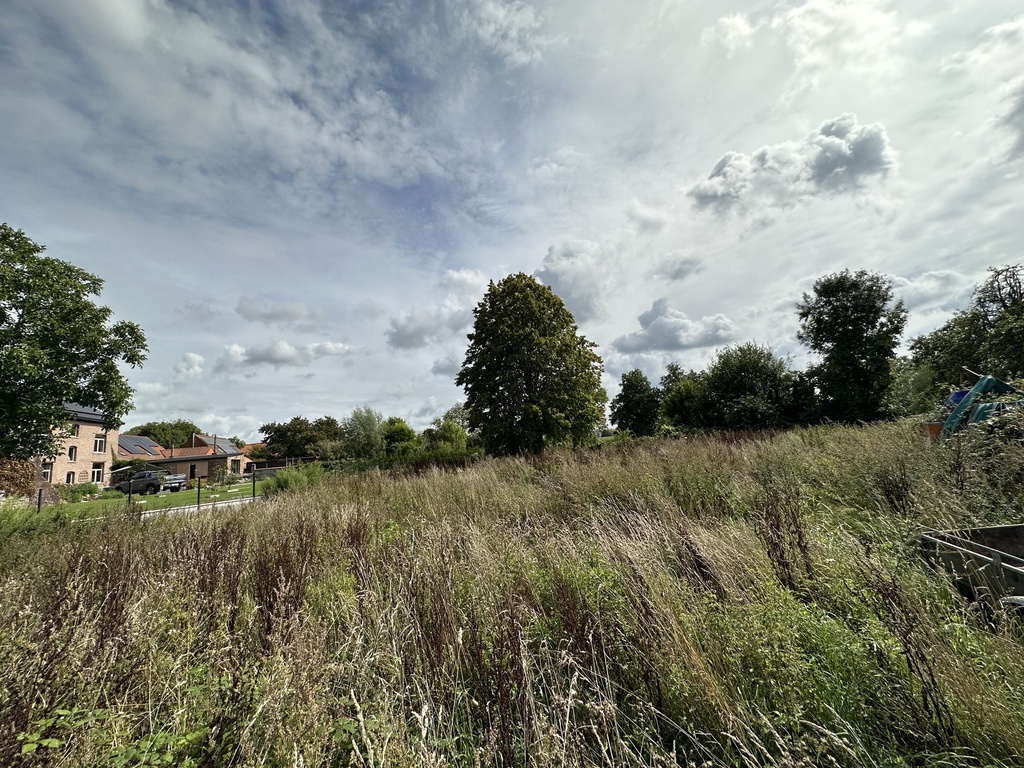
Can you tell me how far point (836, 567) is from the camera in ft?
9.18

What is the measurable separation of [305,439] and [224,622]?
70.7 meters

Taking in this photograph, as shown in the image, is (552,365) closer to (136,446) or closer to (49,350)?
(49,350)

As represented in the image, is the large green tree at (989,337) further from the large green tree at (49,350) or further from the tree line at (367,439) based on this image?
the large green tree at (49,350)

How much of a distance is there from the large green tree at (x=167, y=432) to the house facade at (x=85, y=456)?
45865 millimetres

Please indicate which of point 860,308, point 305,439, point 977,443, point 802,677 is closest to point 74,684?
point 802,677

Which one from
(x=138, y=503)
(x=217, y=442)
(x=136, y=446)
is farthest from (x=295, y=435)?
(x=138, y=503)

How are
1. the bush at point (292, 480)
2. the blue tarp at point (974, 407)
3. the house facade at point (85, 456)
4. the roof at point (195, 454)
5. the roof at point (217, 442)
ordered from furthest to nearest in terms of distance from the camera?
1. the roof at point (217, 442)
2. the roof at point (195, 454)
3. the house facade at point (85, 456)
4. the bush at point (292, 480)
5. the blue tarp at point (974, 407)

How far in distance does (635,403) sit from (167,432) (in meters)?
88.5

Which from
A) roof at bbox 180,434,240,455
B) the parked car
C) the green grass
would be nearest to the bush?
the green grass

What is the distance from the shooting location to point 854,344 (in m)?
21.1

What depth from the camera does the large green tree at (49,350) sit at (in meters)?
11.5

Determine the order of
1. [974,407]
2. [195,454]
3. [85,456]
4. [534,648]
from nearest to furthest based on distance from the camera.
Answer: [534,648], [974,407], [85,456], [195,454]

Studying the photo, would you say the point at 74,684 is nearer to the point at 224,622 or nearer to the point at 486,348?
the point at 224,622

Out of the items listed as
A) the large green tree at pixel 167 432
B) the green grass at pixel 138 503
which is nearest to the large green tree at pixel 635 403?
the green grass at pixel 138 503
